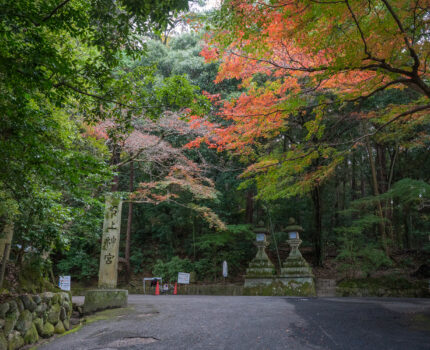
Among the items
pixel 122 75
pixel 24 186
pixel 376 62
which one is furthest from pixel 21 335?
pixel 376 62

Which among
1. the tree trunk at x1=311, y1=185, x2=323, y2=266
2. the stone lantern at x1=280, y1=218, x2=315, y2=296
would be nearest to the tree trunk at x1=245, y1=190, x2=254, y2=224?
the tree trunk at x1=311, y1=185, x2=323, y2=266

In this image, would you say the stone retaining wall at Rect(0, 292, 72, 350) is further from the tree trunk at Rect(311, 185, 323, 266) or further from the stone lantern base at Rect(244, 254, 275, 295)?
the tree trunk at Rect(311, 185, 323, 266)

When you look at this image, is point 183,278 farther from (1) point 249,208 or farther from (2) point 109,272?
(2) point 109,272

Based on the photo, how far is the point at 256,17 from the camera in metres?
4.24

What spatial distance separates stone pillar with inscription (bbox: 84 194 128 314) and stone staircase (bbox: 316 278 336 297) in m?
7.25

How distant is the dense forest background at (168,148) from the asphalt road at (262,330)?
6.10 feet

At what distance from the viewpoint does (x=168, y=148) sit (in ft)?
35.4

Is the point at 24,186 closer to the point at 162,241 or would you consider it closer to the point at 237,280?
the point at 237,280

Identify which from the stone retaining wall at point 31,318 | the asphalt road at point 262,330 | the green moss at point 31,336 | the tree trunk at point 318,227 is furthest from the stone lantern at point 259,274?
the green moss at point 31,336

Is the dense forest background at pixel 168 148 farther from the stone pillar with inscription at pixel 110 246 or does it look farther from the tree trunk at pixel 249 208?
the stone pillar with inscription at pixel 110 246

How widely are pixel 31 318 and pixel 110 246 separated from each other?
3.00 meters

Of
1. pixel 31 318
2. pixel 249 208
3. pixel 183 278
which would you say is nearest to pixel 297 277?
pixel 183 278

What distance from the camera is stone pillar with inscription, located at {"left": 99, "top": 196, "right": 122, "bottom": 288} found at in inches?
282

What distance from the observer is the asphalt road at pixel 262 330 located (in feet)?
11.5
